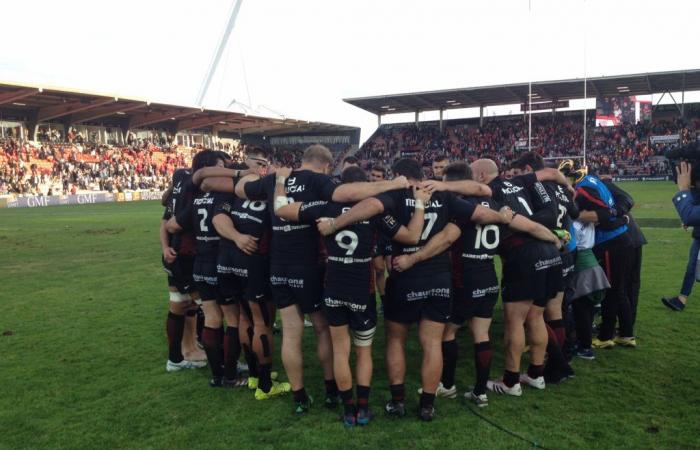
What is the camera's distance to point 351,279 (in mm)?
3965

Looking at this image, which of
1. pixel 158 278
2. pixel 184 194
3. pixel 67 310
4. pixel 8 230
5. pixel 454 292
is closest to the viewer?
pixel 454 292

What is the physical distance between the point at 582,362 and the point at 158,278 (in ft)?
26.4

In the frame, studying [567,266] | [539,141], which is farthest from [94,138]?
[567,266]

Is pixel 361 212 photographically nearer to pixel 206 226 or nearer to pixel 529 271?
pixel 529 271

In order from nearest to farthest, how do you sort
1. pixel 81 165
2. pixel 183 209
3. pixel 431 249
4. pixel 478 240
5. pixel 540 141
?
pixel 431 249, pixel 478 240, pixel 183 209, pixel 81 165, pixel 540 141

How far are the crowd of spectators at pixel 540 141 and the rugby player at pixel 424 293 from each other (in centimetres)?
3684

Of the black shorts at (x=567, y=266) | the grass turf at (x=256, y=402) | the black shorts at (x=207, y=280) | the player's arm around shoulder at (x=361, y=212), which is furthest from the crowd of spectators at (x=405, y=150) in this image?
the player's arm around shoulder at (x=361, y=212)

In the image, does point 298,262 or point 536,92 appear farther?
point 536,92

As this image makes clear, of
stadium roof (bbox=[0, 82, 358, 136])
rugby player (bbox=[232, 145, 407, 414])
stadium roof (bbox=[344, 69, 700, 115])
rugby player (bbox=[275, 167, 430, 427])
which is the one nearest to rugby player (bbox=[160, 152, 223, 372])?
rugby player (bbox=[232, 145, 407, 414])

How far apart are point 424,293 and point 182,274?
9.01 feet

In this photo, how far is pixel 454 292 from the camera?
447 cm

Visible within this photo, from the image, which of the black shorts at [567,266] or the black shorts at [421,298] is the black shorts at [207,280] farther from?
the black shorts at [567,266]

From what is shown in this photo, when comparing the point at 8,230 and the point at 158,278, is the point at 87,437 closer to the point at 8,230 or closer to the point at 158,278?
the point at 158,278

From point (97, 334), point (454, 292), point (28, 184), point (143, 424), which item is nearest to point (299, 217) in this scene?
point (454, 292)
